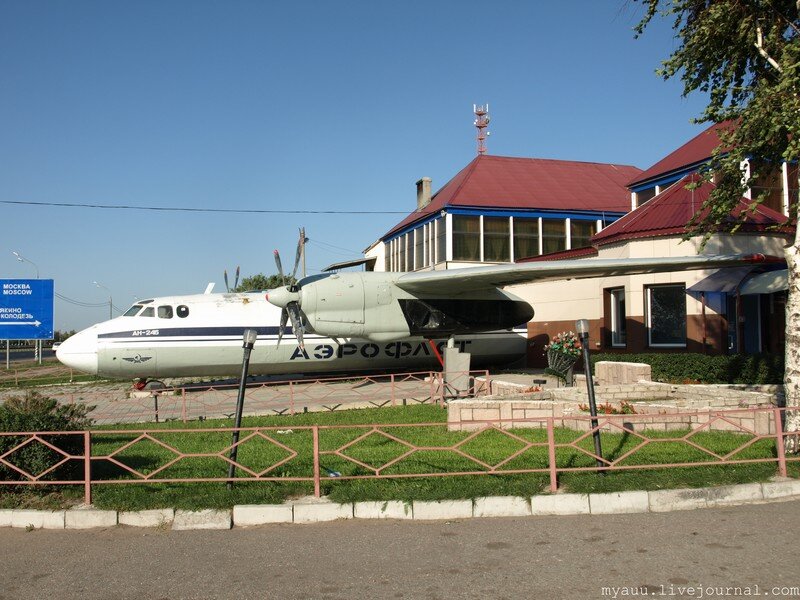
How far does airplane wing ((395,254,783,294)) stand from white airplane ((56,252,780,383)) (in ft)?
0.10

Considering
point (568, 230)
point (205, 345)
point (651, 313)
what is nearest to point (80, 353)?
point (205, 345)

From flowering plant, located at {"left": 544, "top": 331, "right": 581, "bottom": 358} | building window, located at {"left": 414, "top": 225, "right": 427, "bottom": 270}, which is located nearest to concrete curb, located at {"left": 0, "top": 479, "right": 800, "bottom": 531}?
flowering plant, located at {"left": 544, "top": 331, "right": 581, "bottom": 358}

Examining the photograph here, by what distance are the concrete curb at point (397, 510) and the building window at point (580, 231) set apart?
2439 cm

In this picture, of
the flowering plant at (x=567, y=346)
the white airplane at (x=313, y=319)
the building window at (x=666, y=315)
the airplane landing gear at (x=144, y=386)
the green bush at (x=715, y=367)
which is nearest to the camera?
the green bush at (x=715, y=367)

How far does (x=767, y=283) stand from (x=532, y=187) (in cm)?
1623

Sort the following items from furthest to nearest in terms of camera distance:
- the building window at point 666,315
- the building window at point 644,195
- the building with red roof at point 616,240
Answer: the building window at point 644,195 < the building window at point 666,315 < the building with red roof at point 616,240

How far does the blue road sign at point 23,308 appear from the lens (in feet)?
106

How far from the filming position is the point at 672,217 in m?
20.2

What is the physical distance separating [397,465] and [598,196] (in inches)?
1063

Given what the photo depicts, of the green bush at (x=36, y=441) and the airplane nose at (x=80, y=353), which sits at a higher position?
the airplane nose at (x=80, y=353)

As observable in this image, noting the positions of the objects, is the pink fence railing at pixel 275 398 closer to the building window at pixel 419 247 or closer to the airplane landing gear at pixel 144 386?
the airplane landing gear at pixel 144 386

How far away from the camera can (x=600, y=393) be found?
13.9 meters

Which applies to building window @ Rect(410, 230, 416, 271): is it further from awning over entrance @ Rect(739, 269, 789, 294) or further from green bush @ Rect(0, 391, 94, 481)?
green bush @ Rect(0, 391, 94, 481)

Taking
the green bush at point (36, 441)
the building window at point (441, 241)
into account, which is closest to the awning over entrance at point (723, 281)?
the building window at point (441, 241)
